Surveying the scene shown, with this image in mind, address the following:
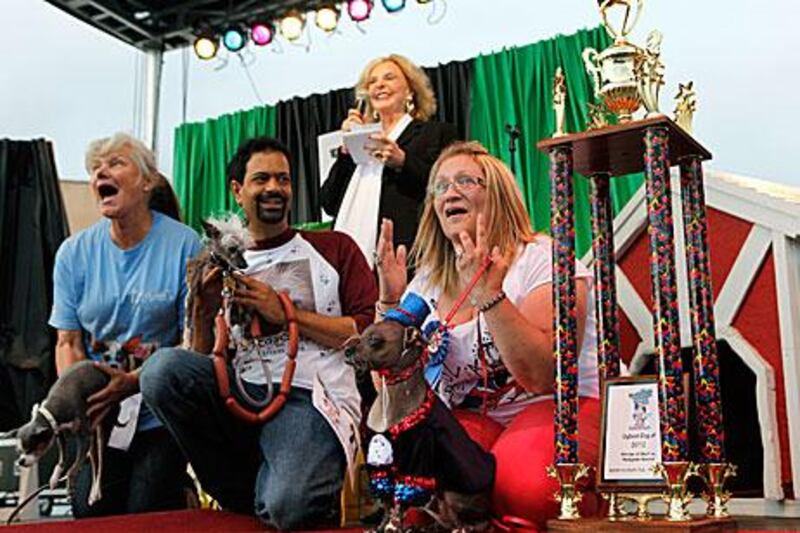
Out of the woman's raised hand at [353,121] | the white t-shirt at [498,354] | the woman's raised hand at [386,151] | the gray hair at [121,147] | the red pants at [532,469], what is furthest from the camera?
the woman's raised hand at [353,121]

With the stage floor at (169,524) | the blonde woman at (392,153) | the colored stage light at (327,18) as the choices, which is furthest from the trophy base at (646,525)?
the colored stage light at (327,18)

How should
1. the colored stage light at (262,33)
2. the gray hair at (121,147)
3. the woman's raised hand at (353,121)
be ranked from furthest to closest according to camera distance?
the colored stage light at (262,33) → the woman's raised hand at (353,121) → the gray hair at (121,147)

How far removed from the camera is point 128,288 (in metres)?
2.01

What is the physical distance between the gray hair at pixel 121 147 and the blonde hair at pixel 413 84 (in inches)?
27.0

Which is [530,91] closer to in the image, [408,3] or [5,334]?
[408,3]

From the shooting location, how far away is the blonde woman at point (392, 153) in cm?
243

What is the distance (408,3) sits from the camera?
4.67 m

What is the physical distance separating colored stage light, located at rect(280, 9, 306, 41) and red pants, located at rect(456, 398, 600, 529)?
3.60m

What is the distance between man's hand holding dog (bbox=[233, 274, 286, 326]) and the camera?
172 centimetres

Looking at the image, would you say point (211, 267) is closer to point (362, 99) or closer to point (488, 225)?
point (488, 225)

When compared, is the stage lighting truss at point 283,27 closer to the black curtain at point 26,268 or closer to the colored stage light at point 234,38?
the colored stage light at point 234,38

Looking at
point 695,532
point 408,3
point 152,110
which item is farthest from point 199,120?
point 695,532

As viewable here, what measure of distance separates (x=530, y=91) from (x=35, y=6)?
108 inches

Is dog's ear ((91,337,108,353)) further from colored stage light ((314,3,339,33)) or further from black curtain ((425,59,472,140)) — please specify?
colored stage light ((314,3,339,33))
